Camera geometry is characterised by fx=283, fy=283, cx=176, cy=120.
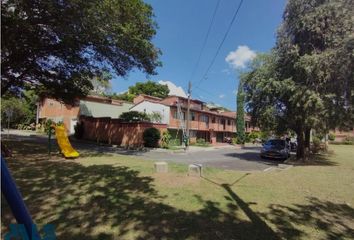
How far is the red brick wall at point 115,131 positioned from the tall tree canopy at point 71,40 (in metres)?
→ 9.39

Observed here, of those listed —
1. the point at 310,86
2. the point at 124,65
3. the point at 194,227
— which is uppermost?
the point at 124,65

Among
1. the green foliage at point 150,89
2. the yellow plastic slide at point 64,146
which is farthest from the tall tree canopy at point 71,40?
the green foliage at point 150,89

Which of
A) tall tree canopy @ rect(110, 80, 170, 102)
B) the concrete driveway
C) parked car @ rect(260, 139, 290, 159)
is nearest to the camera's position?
the concrete driveway

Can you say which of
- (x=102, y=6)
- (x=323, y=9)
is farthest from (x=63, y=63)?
(x=323, y=9)

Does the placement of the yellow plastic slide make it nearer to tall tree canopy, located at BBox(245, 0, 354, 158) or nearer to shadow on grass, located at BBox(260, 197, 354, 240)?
shadow on grass, located at BBox(260, 197, 354, 240)

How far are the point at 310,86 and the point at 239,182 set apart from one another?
8.88 meters

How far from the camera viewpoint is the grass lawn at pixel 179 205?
5141 mm

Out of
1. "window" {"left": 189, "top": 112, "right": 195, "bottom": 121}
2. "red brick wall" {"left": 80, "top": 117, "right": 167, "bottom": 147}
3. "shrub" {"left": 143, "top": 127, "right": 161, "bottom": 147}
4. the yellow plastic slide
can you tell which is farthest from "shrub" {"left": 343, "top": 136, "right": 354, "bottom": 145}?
the yellow plastic slide

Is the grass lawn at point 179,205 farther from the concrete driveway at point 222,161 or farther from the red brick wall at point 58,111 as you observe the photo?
the red brick wall at point 58,111

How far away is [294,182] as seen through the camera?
34.0 ft

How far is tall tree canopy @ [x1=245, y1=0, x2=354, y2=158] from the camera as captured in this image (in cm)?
1492

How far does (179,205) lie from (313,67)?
11.9 meters

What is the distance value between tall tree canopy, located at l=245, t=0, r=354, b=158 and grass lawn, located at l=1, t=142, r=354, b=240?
21.1 ft

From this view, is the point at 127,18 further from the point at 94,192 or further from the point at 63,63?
the point at 94,192
